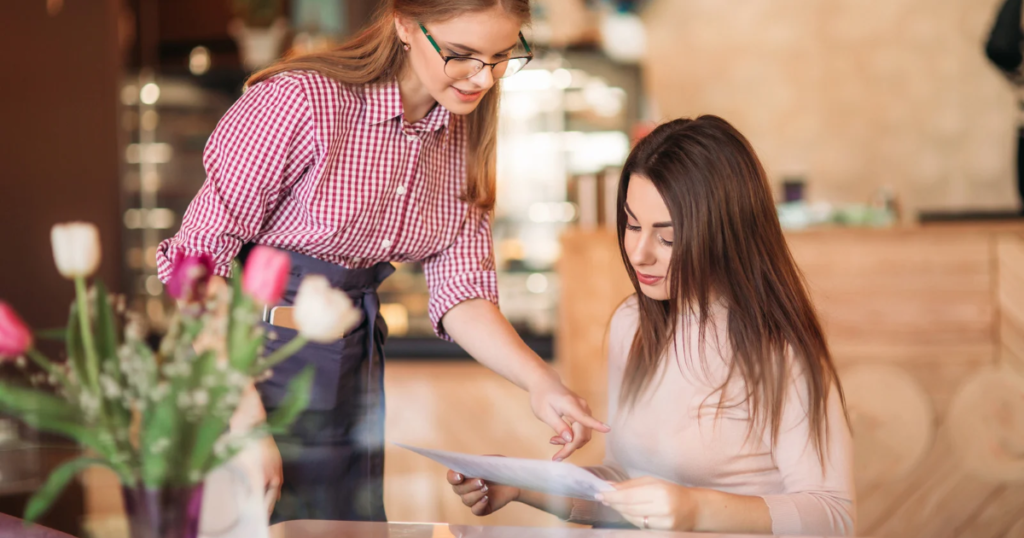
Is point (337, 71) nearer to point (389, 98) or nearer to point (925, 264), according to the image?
point (389, 98)

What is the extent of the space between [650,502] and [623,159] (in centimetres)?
324

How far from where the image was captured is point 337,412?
4.94 feet

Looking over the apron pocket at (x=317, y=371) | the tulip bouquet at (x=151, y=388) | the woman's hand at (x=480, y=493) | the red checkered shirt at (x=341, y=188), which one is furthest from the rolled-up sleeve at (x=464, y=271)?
the tulip bouquet at (x=151, y=388)

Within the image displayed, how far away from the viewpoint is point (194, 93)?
14.7 feet

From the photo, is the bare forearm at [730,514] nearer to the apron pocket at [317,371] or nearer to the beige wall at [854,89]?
the apron pocket at [317,371]

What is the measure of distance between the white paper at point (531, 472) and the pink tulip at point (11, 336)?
0.45 metres

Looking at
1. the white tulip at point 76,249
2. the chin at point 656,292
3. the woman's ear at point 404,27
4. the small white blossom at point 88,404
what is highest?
the woman's ear at point 404,27

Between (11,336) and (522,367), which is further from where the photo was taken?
(522,367)

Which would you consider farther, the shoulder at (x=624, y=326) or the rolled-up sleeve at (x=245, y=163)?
the shoulder at (x=624, y=326)

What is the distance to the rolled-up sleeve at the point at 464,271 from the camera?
1563 mm

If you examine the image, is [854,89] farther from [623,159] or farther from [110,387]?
[110,387]

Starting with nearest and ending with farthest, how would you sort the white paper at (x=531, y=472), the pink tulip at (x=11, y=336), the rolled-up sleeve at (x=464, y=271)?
1. the pink tulip at (x=11, y=336)
2. the white paper at (x=531, y=472)
3. the rolled-up sleeve at (x=464, y=271)

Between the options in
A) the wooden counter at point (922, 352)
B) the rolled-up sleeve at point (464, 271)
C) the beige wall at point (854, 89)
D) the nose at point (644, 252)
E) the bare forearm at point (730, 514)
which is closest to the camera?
→ the bare forearm at point (730, 514)

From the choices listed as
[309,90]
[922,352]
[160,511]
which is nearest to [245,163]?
[309,90]
